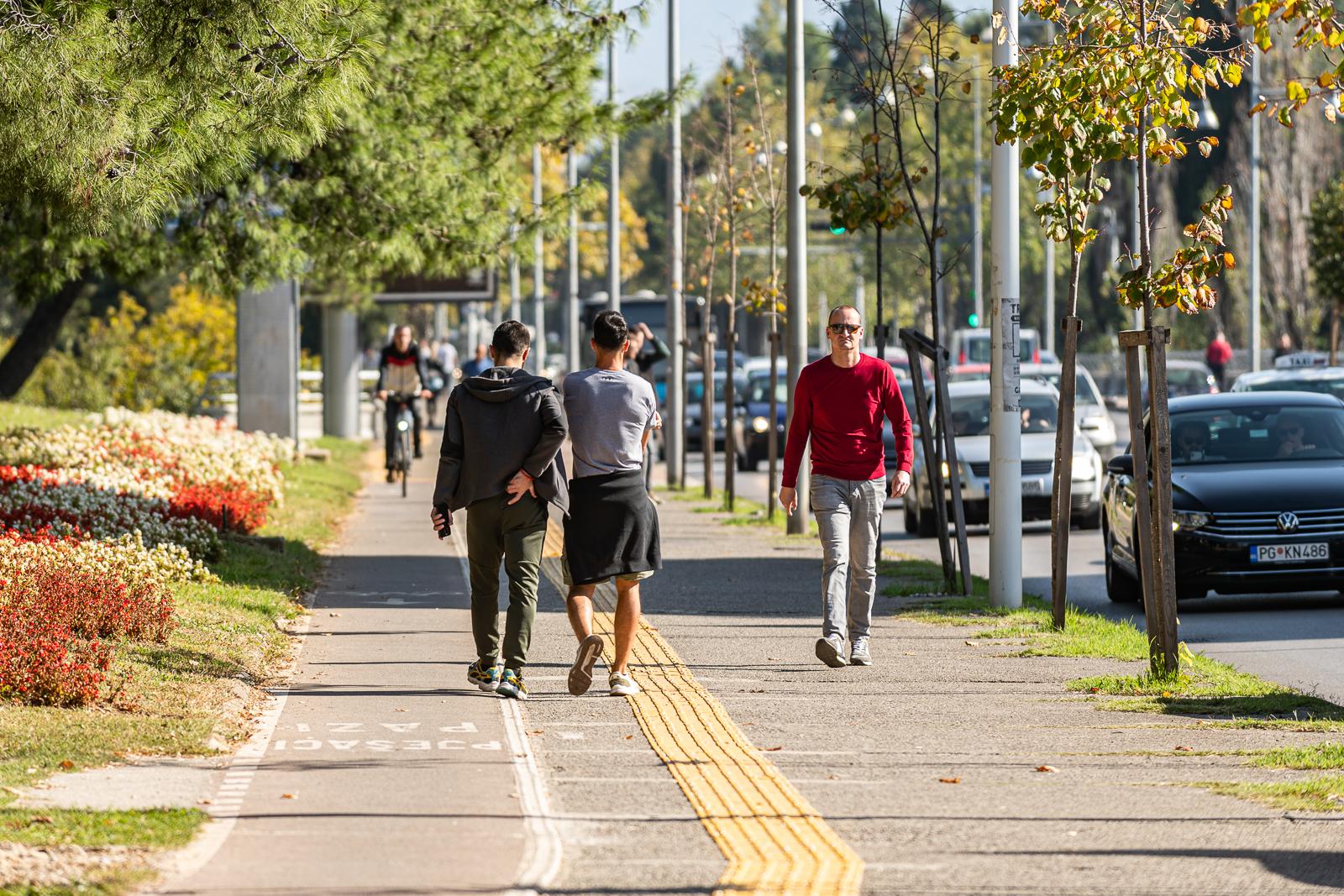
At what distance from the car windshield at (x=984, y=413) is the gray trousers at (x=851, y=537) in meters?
12.3

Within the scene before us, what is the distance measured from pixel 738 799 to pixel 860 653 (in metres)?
3.77

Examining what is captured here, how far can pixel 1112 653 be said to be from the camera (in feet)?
37.9

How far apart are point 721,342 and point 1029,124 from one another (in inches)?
2440

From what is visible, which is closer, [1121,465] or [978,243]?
[1121,465]

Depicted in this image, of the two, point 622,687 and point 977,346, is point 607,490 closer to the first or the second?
point 622,687

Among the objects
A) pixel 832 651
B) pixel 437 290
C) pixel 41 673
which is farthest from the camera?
pixel 437 290

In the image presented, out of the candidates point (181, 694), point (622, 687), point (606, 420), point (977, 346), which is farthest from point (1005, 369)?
point (977, 346)

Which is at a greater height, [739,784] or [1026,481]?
[1026,481]

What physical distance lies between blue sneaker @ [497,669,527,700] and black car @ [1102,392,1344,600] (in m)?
5.78

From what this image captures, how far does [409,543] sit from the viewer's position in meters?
18.8

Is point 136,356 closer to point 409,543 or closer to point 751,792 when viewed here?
point 409,543

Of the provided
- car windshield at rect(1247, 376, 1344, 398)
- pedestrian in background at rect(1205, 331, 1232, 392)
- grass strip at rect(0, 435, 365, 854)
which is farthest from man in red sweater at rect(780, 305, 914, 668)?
pedestrian in background at rect(1205, 331, 1232, 392)

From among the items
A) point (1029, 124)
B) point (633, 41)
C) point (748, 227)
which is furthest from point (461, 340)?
point (1029, 124)

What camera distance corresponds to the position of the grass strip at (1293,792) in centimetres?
735
